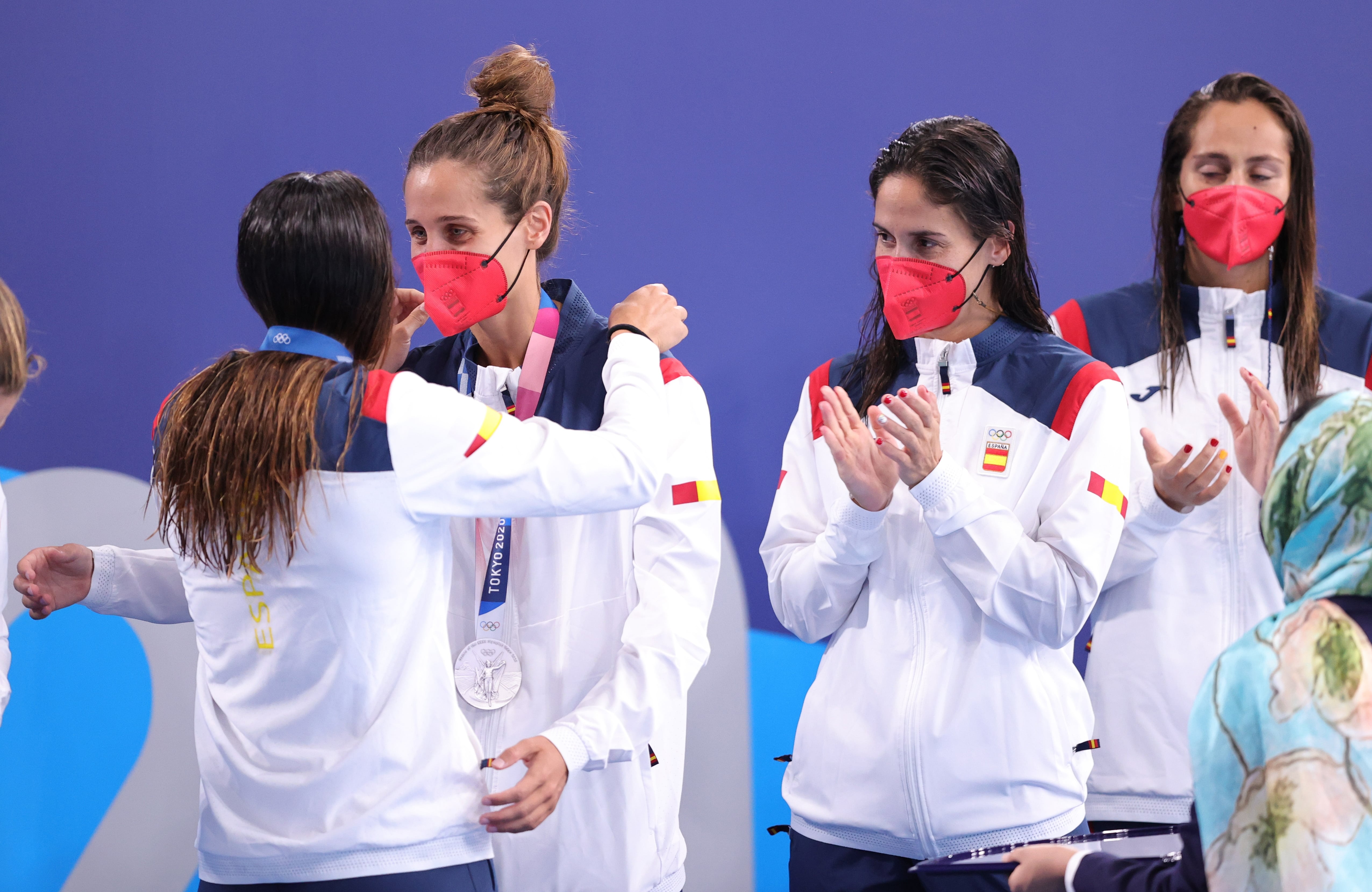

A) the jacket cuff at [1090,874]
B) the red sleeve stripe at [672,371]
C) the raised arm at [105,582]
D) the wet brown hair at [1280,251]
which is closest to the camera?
the jacket cuff at [1090,874]

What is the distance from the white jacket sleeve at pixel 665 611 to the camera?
171cm

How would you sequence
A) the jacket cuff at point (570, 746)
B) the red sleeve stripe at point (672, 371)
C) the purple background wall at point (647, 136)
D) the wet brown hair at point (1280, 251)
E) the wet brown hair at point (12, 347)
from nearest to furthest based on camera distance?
the jacket cuff at point (570, 746) → the wet brown hair at point (12, 347) → the red sleeve stripe at point (672, 371) → the wet brown hair at point (1280, 251) → the purple background wall at point (647, 136)

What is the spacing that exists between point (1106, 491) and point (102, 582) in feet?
5.35

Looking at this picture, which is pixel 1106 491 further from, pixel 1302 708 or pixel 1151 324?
pixel 1302 708

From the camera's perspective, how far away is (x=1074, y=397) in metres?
1.97

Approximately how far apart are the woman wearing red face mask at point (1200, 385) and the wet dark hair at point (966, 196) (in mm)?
321

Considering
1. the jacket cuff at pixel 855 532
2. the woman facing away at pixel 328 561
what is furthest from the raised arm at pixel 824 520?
the woman facing away at pixel 328 561

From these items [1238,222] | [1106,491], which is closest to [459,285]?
[1106,491]

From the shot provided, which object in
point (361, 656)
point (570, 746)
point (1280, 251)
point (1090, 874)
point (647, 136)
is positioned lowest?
point (1090, 874)

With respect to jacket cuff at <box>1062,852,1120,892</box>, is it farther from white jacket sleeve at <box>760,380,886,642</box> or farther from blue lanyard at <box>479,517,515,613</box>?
blue lanyard at <box>479,517,515,613</box>

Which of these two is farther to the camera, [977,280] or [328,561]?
[977,280]

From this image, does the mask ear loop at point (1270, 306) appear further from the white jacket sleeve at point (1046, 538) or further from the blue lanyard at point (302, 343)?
the blue lanyard at point (302, 343)

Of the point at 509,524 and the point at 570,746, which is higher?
the point at 509,524

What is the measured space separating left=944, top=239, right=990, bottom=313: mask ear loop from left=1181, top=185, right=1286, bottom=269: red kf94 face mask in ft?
Result: 1.72
